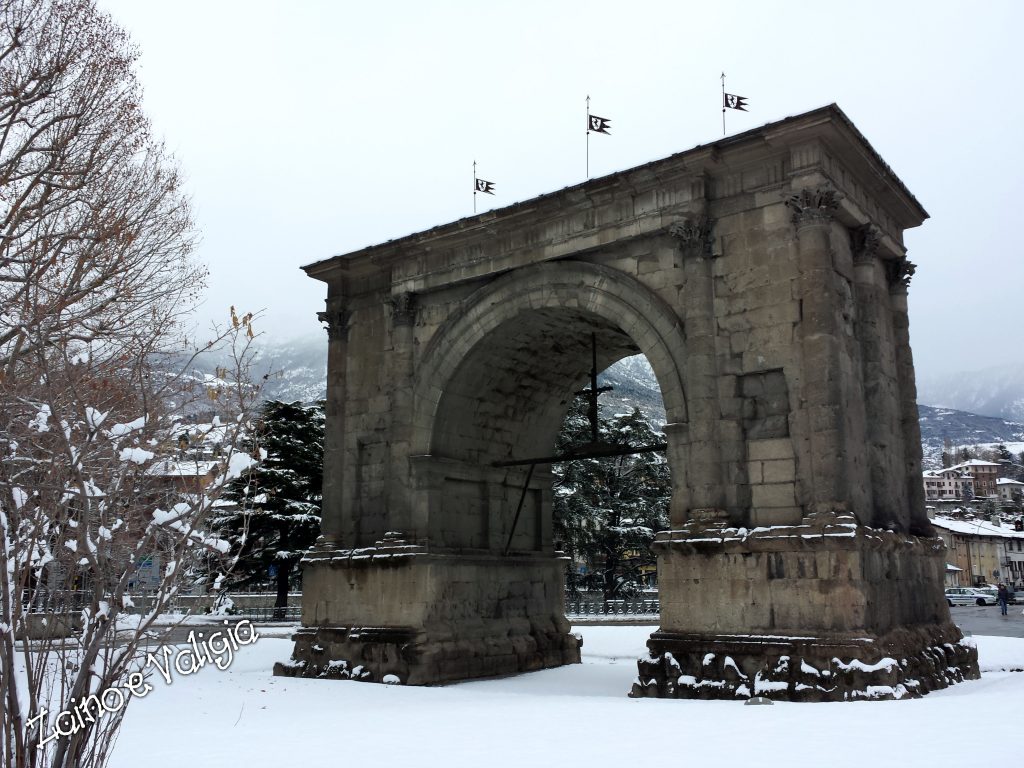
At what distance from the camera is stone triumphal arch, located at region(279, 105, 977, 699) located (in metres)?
12.8

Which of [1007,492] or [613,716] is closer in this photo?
[613,716]

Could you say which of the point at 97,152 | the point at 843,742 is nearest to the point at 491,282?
the point at 97,152

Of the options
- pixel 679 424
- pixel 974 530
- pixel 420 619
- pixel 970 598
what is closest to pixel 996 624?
pixel 679 424

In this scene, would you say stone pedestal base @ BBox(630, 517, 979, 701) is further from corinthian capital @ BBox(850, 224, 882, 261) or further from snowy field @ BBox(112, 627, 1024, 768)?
corinthian capital @ BBox(850, 224, 882, 261)

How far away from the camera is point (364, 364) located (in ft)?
62.4

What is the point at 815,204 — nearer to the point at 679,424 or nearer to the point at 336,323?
the point at 679,424

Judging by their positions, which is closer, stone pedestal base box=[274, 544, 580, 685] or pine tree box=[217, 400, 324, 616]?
stone pedestal base box=[274, 544, 580, 685]

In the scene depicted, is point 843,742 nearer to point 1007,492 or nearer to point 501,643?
point 501,643

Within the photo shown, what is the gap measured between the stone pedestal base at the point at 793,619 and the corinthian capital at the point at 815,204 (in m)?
4.30

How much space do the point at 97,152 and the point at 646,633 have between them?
671 inches

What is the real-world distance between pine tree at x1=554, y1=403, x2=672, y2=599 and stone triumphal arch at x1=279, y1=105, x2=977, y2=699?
1879cm

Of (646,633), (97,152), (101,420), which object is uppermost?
(97,152)

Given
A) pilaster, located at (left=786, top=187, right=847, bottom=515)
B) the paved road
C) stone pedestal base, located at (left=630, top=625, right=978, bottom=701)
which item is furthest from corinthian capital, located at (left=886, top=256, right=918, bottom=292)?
the paved road

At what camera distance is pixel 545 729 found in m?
10.2
